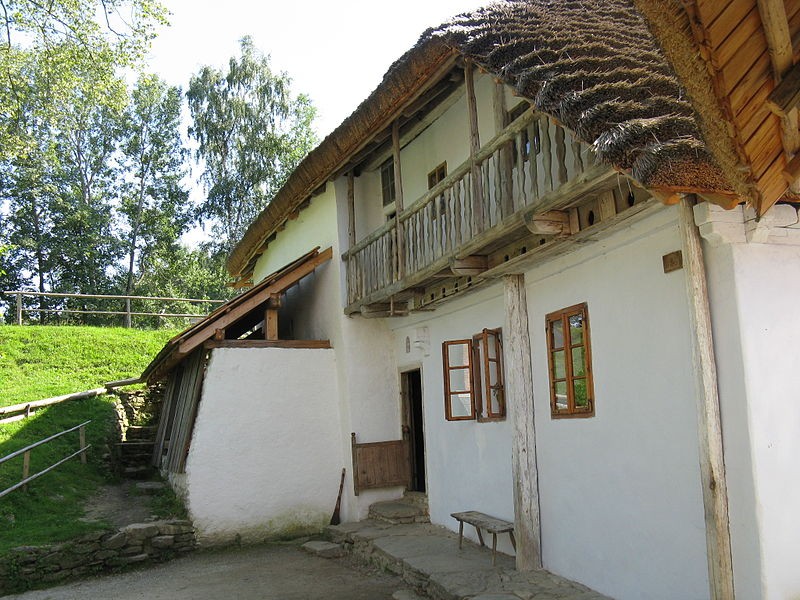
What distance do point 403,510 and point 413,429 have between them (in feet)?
4.50

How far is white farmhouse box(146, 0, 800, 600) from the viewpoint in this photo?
4.56m

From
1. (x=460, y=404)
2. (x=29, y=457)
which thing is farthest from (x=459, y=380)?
(x=29, y=457)

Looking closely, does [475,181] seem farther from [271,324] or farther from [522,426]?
[271,324]

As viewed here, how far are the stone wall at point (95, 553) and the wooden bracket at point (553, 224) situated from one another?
6574 mm

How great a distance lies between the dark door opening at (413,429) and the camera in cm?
1107

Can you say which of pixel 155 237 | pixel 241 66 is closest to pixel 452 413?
pixel 241 66

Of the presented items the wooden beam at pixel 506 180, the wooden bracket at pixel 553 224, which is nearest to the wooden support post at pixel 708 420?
the wooden bracket at pixel 553 224

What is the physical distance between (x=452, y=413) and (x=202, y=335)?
379 cm

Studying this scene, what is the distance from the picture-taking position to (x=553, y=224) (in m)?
6.17

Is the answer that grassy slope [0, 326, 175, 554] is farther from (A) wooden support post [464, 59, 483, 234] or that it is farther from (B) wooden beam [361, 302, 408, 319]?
(A) wooden support post [464, 59, 483, 234]

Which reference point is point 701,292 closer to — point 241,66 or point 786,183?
point 786,183

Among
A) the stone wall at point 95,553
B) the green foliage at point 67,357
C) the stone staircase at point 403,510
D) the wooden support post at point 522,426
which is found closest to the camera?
the wooden support post at point 522,426

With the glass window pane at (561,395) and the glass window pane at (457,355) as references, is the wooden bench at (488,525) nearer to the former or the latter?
the glass window pane at (561,395)

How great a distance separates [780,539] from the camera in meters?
4.59
